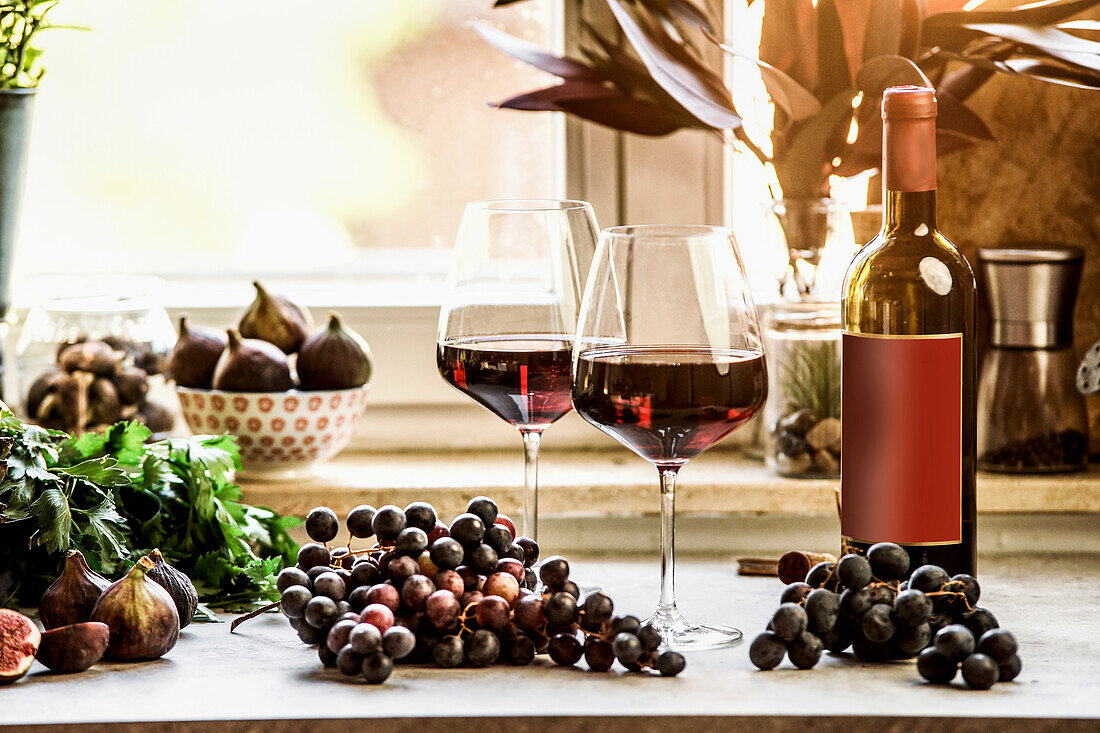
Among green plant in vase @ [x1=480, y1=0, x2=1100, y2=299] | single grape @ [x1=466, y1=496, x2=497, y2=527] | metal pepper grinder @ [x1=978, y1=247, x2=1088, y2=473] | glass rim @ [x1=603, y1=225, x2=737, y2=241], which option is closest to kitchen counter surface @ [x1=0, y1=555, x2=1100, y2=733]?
single grape @ [x1=466, y1=496, x2=497, y2=527]

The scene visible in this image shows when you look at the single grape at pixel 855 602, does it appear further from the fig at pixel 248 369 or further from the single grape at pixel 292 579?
the fig at pixel 248 369

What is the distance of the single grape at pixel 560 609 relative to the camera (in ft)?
2.81

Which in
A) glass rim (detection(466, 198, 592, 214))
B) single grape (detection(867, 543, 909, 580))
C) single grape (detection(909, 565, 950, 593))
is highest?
glass rim (detection(466, 198, 592, 214))

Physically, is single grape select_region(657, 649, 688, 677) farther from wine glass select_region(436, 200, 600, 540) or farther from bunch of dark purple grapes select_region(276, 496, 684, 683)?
wine glass select_region(436, 200, 600, 540)

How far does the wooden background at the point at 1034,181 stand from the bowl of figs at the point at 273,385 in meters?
0.69

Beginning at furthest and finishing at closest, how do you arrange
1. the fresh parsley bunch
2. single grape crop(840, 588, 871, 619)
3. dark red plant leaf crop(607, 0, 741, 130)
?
dark red plant leaf crop(607, 0, 741, 130) < the fresh parsley bunch < single grape crop(840, 588, 871, 619)

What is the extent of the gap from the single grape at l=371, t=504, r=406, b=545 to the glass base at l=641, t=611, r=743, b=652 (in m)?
0.19

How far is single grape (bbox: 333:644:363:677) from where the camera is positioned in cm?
83

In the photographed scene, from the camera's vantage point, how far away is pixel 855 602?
0.86m

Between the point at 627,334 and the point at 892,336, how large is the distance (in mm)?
197

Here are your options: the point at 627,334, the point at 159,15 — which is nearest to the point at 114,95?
the point at 159,15

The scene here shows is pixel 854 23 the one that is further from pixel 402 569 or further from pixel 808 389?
pixel 402 569

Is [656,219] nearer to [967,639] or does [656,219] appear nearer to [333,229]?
[333,229]

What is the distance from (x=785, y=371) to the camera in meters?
1.39
